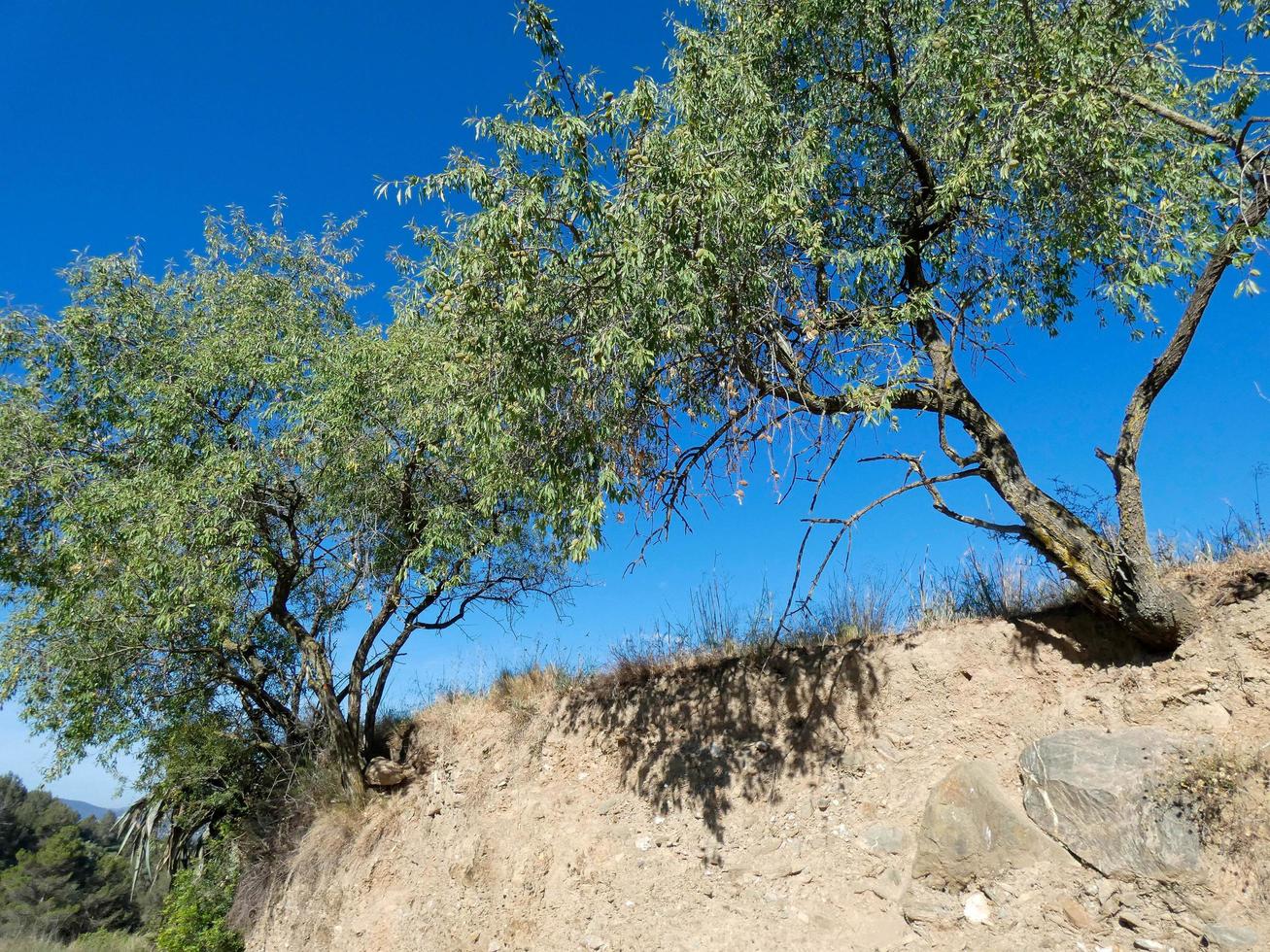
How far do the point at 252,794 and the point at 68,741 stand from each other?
2745 mm

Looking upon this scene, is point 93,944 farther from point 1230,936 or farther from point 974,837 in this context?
point 1230,936

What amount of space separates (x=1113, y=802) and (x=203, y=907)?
39.7 feet

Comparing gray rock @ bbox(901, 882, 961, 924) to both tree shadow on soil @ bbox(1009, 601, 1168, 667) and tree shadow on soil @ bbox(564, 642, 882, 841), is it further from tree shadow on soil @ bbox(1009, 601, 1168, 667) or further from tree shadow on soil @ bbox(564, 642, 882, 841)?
tree shadow on soil @ bbox(1009, 601, 1168, 667)

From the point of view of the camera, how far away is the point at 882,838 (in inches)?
281

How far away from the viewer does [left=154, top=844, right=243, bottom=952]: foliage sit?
35.5 ft

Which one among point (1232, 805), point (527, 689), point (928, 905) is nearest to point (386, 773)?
point (527, 689)

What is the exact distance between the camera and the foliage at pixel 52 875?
26719 mm

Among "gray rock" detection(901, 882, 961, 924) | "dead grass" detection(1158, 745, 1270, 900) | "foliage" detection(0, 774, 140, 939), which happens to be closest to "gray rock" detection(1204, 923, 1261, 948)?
"dead grass" detection(1158, 745, 1270, 900)

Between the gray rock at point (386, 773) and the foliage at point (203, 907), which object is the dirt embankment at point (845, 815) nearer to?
the gray rock at point (386, 773)

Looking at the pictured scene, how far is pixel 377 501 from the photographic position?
10625mm

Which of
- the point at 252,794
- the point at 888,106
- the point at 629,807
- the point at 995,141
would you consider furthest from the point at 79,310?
the point at 995,141

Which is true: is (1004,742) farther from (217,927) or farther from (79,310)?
(79,310)

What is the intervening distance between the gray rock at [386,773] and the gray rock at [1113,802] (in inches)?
320

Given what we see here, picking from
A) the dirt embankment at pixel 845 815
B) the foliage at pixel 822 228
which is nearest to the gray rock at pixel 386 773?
the dirt embankment at pixel 845 815
